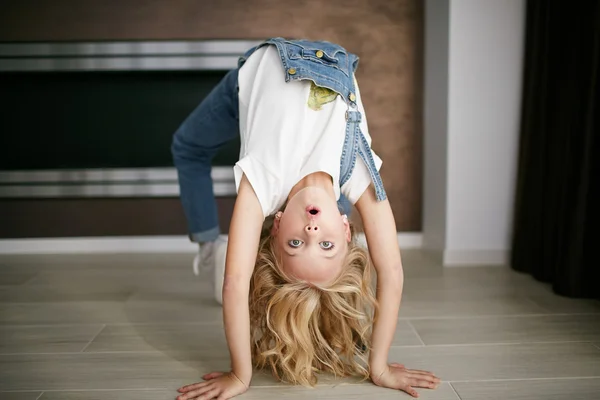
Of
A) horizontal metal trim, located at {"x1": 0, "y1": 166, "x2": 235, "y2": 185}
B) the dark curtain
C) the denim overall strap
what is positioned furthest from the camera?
horizontal metal trim, located at {"x1": 0, "y1": 166, "x2": 235, "y2": 185}

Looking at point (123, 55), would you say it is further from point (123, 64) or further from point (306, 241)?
point (306, 241)

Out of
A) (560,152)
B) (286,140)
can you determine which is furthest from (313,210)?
(560,152)

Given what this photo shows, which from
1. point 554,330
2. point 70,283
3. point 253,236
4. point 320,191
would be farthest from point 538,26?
point 70,283

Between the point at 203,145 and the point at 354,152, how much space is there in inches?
23.3

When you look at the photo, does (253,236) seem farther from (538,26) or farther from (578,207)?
(538,26)

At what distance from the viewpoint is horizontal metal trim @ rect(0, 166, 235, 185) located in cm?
258

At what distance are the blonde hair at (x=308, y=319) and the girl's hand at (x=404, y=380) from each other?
1.8 inches

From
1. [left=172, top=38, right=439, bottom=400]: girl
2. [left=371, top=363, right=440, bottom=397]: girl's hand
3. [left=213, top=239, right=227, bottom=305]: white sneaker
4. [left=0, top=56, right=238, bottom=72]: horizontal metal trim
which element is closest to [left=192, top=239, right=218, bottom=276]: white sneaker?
[left=213, top=239, right=227, bottom=305]: white sneaker

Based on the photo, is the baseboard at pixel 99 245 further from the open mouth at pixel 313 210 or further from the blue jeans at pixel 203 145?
the open mouth at pixel 313 210

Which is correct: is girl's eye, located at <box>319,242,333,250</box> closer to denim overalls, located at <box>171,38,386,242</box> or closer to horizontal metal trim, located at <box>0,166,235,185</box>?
denim overalls, located at <box>171,38,386,242</box>

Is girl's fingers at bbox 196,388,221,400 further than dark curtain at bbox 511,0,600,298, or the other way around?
dark curtain at bbox 511,0,600,298

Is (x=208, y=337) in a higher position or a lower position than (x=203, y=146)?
lower

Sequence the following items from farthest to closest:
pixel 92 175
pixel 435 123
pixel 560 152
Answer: pixel 92 175
pixel 435 123
pixel 560 152

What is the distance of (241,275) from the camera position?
1.18m
